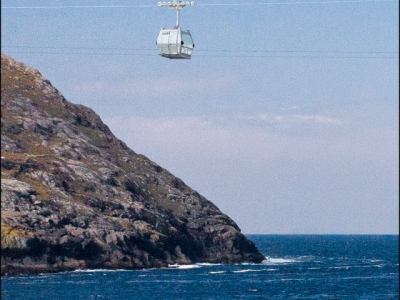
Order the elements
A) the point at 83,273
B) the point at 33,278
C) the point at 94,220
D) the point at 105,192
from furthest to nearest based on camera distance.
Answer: the point at 105,192, the point at 94,220, the point at 83,273, the point at 33,278

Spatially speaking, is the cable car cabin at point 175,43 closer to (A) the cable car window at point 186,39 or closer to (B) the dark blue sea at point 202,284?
(A) the cable car window at point 186,39

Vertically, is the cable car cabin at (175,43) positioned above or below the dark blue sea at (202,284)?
above

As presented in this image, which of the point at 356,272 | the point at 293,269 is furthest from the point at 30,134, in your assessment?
the point at 356,272

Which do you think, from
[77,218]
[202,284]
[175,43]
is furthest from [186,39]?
[77,218]

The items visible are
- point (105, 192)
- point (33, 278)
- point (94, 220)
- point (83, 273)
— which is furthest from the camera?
point (105, 192)

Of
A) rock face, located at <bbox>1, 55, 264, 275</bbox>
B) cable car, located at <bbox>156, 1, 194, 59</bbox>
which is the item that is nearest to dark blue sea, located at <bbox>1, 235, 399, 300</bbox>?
rock face, located at <bbox>1, 55, 264, 275</bbox>

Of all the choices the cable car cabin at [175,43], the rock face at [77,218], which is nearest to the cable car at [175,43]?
the cable car cabin at [175,43]

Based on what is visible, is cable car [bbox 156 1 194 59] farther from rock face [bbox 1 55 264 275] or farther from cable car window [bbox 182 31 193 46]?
rock face [bbox 1 55 264 275]

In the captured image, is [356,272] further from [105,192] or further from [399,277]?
[105,192]
